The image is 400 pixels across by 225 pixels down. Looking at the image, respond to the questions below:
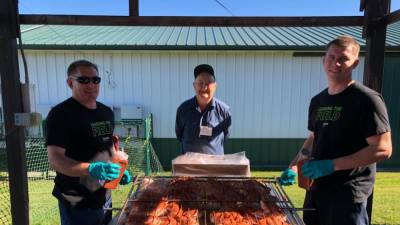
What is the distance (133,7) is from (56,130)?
1152 millimetres

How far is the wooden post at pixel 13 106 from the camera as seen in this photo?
7.86ft

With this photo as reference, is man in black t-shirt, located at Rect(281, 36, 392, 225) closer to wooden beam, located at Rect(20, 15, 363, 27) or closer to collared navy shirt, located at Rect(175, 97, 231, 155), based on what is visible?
wooden beam, located at Rect(20, 15, 363, 27)

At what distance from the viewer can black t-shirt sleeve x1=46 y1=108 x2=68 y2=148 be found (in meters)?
2.34

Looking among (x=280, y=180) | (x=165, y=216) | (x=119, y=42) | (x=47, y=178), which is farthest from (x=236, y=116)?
(x=165, y=216)

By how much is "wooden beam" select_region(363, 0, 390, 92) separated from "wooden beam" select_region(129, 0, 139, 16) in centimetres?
189

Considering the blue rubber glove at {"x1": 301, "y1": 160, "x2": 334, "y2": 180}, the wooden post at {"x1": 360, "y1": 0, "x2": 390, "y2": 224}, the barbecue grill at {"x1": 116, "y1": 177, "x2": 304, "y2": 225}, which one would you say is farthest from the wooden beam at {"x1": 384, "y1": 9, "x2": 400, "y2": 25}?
the barbecue grill at {"x1": 116, "y1": 177, "x2": 304, "y2": 225}

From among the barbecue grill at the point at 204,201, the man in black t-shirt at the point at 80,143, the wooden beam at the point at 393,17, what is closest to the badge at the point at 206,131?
the barbecue grill at the point at 204,201

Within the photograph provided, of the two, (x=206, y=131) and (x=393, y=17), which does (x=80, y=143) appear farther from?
(x=393, y=17)

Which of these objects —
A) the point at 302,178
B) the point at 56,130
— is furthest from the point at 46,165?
the point at 302,178

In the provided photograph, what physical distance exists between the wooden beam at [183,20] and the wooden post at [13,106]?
13cm

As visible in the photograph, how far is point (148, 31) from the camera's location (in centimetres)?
1030

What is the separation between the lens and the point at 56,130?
2.34m

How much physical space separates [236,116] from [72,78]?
641 centimetres

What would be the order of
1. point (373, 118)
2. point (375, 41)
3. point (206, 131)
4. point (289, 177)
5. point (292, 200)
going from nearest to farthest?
point (373, 118), point (289, 177), point (375, 41), point (206, 131), point (292, 200)
